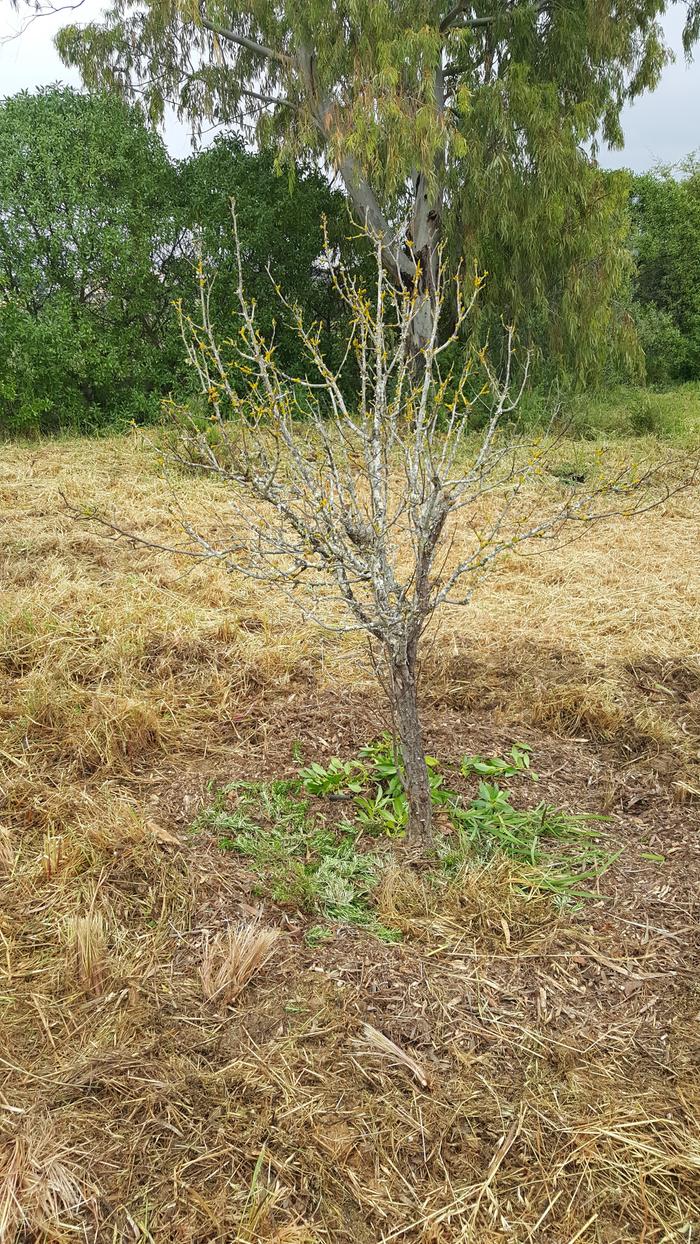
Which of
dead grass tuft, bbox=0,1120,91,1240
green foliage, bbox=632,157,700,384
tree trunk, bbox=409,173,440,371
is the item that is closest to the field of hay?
dead grass tuft, bbox=0,1120,91,1240

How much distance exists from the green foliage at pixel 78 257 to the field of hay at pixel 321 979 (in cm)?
523

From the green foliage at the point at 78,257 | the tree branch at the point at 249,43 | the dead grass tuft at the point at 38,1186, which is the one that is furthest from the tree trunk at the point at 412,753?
the tree branch at the point at 249,43

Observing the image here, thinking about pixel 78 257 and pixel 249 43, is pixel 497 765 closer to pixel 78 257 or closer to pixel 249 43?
pixel 78 257

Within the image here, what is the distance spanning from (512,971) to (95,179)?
8.51 metres

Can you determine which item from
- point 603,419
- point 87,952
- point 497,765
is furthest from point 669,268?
point 87,952

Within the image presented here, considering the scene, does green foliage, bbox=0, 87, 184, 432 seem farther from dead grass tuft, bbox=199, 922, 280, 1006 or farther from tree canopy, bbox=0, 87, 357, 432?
dead grass tuft, bbox=199, 922, 280, 1006

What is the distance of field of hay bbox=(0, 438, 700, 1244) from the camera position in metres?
1.69

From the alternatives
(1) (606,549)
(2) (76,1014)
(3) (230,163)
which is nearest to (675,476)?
(1) (606,549)

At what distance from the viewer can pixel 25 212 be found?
26.8 feet

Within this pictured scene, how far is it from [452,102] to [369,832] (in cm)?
844

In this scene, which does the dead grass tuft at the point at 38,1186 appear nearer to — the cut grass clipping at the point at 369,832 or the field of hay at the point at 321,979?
the field of hay at the point at 321,979

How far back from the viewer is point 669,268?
49.1ft

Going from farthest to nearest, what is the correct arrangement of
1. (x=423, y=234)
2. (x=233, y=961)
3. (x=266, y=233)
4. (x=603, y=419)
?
(x=603, y=419)
(x=266, y=233)
(x=423, y=234)
(x=233, y=961)

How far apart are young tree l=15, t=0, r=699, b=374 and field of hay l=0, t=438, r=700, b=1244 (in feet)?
17.7
